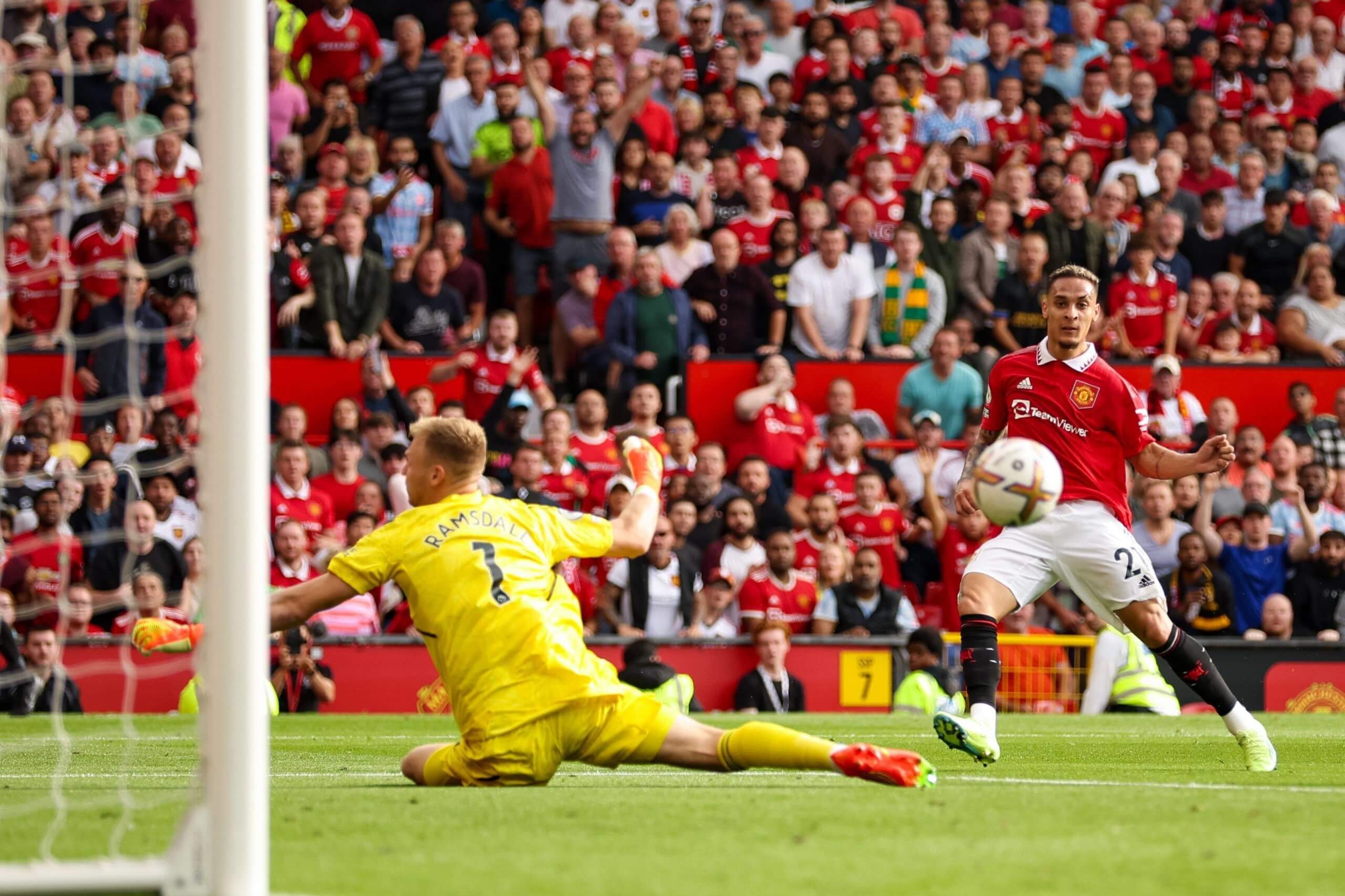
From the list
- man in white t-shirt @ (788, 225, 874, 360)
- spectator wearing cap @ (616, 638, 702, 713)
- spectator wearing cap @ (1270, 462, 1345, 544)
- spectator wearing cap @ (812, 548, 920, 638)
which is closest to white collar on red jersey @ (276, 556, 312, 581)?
spectator wearing cap @ (616, 638, 702, 713)

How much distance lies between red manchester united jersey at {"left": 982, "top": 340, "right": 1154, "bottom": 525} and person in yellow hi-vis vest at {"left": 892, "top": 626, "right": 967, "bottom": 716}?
583 centimetres

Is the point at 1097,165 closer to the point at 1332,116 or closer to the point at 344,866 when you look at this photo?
the point at 1332,116

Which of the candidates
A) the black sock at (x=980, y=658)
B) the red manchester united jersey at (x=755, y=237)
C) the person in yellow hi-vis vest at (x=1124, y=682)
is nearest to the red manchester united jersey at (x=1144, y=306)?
the red manchester united jersey at (x=755, y=237)

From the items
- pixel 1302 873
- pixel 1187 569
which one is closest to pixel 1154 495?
pixel 1187 569

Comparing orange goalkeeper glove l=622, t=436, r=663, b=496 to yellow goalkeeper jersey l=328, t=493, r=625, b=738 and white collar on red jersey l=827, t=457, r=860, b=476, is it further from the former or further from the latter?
white collar on red jersey l=827, t=457, r=860, b=476

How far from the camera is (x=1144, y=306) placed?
18.3 meters

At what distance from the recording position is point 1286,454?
54.9 feet

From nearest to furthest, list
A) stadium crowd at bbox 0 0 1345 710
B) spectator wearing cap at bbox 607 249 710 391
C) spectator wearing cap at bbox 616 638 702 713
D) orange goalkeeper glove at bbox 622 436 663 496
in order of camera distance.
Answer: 1. orange goalkeeper glove at bbox 622 436 663 496
2. spectator wearing cap at bbox 616 638 702 713
3. stadium crowd at bbox 0 0 1345 710
4. spectator wearing cap at bbox 607 249 710 391

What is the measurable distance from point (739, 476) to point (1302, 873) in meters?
11.8

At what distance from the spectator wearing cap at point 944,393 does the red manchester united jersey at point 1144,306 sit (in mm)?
2008

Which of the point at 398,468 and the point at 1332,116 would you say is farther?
the point at 1332,116

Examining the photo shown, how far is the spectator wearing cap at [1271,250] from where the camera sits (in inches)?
744

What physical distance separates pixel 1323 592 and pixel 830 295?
5.33 meters

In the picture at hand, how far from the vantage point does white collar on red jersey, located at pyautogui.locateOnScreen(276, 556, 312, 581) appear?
14.3 m
